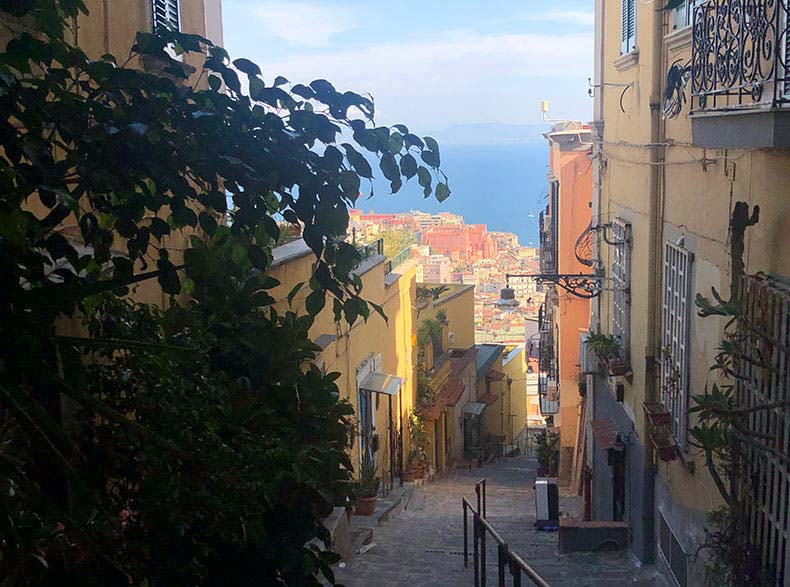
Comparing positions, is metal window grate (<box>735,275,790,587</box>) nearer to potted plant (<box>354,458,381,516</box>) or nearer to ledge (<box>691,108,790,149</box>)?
ledge (<box>691,108,790,149</box>)

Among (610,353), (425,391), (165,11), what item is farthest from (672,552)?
(425,391)

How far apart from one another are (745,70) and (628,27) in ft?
20.4

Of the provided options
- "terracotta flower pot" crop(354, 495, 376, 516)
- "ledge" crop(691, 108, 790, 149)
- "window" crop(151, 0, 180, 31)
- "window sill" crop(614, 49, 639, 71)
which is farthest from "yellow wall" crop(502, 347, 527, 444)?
"ledge" crop(691, 108, 790, 149)

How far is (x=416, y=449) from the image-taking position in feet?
62.2

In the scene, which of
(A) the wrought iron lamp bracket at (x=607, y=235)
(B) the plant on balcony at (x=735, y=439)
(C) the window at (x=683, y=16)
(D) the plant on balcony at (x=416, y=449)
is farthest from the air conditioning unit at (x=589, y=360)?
(B) the plant on balcony at (x=735, y=439)

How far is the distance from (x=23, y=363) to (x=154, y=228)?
76cm

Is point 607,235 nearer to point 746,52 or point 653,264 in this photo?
point 653,264

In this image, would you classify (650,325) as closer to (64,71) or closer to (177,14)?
(177,14)

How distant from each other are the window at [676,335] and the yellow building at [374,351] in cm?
337

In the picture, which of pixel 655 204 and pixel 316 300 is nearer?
pixel 316 300

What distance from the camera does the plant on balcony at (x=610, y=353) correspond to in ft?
37.1

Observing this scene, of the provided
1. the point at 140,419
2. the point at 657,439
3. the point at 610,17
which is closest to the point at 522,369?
the point at 610,17

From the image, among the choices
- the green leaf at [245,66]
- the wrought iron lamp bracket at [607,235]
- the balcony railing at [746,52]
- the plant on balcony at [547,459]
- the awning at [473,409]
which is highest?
the balcony railing at [746,52]

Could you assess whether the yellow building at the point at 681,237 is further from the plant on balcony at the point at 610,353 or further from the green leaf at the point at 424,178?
the green leaf at the point at 424,178
